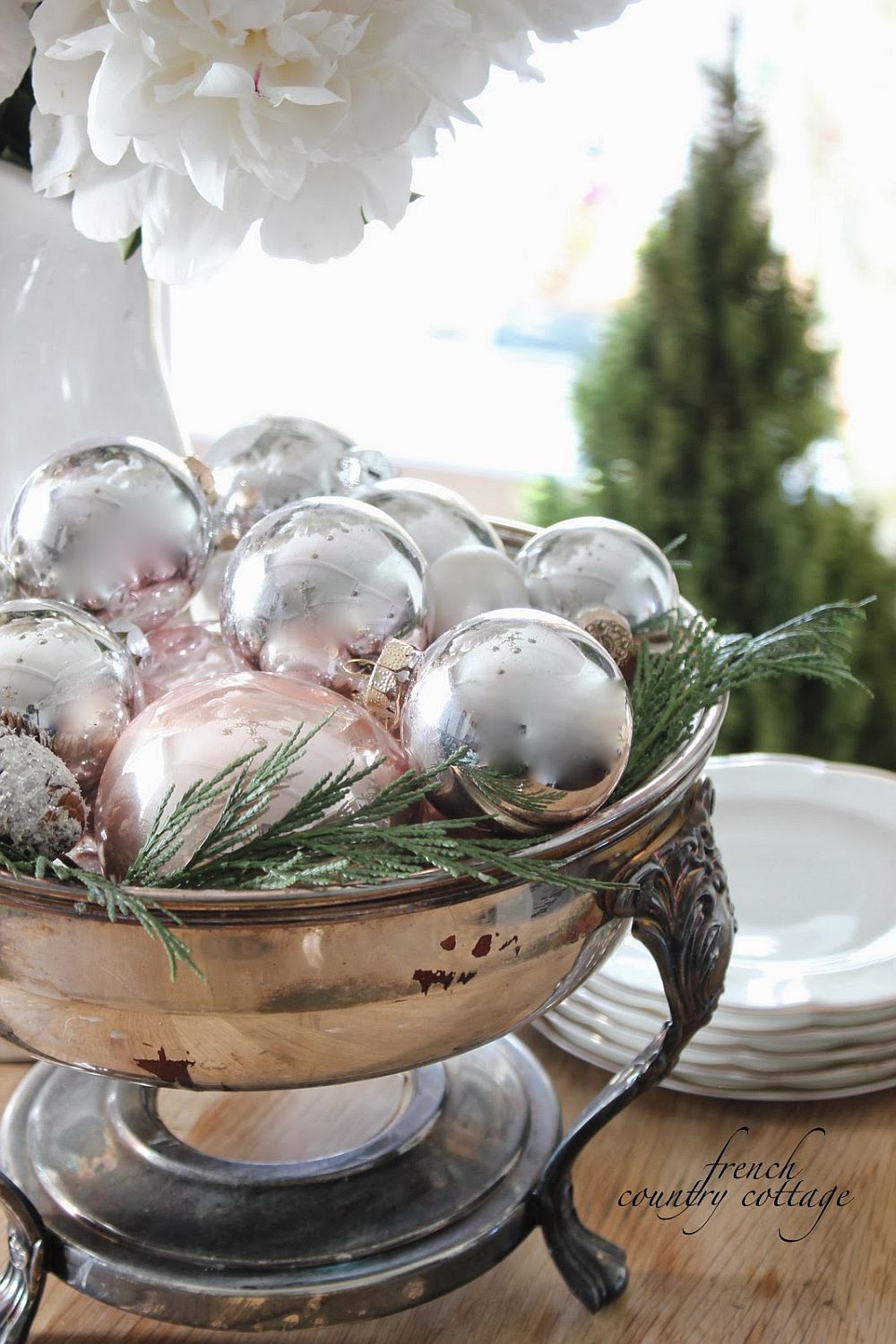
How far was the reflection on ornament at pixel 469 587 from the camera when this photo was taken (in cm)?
48

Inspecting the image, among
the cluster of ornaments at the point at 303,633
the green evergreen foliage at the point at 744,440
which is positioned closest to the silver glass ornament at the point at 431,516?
the cluster of ornaments at the point at 303,633

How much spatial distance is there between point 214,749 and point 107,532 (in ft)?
0.44

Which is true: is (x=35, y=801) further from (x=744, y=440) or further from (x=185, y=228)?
(x=744, y=440)

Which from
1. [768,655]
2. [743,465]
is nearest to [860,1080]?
[768,655]

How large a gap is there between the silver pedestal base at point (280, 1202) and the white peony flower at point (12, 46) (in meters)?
0.36

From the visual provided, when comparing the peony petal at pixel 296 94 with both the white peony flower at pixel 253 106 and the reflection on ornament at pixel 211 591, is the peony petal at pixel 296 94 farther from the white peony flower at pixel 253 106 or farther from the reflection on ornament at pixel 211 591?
the reflection on ornament at pixel 211 591

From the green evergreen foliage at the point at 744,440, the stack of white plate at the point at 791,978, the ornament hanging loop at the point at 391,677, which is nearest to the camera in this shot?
the ornament hanging loop at the point at 391,677

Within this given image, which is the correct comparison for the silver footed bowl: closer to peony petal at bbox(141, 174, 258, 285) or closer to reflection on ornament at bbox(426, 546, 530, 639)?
reflection on ornament at bbox(426, 546, 530, 639)

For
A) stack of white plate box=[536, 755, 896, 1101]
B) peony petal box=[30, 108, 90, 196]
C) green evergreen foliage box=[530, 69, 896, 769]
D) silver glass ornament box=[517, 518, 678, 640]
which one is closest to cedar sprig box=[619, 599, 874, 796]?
silver glass ornament box=[517, 518, 678, 640]

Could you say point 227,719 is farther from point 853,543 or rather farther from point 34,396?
point 853,543

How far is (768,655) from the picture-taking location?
487 mm

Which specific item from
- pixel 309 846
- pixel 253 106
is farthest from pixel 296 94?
pixel 309 846

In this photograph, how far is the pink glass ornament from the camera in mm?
474

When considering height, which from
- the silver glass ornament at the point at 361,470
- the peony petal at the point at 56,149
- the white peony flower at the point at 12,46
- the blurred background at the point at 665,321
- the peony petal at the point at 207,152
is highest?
the white peony flower at the point at 12,46
